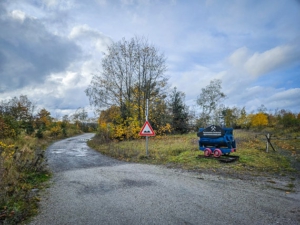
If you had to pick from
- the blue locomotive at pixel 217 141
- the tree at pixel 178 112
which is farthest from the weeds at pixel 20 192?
the tree at pixel 178 112

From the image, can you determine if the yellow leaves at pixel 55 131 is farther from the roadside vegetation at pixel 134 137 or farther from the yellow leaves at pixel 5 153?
the yellow leaves at pixel 5 153

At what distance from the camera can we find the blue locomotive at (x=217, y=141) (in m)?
9.99

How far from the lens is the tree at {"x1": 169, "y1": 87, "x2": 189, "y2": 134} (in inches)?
1259

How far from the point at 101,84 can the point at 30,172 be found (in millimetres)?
16992

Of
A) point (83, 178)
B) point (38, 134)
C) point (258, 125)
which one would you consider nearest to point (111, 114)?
point (38, 134)

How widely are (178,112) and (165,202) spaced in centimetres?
2803

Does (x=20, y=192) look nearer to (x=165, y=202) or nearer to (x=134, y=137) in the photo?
(x=165, y=202)

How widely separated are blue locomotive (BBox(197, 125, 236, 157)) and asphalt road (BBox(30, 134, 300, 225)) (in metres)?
3.56

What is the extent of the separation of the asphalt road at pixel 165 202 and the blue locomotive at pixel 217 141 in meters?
3.56

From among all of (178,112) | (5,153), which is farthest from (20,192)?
(178,112)

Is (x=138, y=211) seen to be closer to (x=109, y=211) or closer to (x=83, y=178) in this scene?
(x=109, y=211)

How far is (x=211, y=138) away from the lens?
34.0 feet

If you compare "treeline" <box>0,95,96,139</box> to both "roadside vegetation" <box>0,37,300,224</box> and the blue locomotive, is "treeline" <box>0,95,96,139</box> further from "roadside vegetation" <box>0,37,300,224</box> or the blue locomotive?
the blue locomotive

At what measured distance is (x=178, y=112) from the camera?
32.1m
